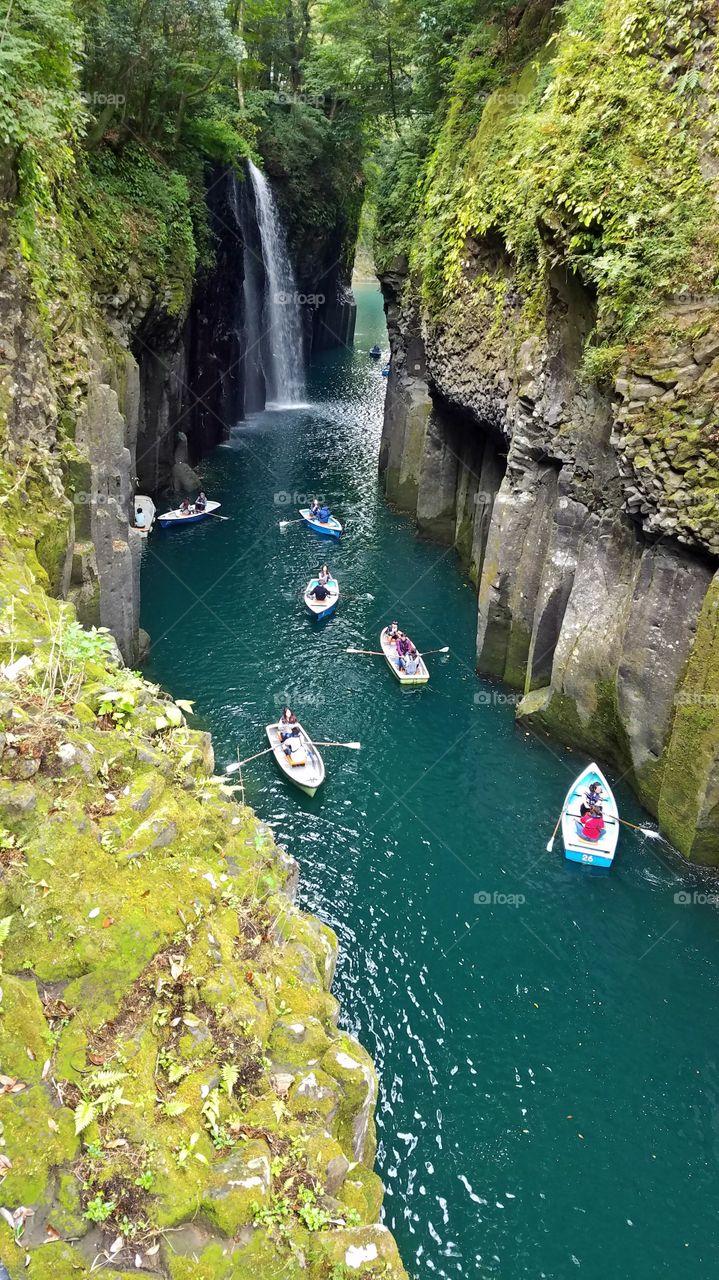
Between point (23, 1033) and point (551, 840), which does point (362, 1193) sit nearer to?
point (23, 1033)

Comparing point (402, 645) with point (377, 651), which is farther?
point (377, 651)

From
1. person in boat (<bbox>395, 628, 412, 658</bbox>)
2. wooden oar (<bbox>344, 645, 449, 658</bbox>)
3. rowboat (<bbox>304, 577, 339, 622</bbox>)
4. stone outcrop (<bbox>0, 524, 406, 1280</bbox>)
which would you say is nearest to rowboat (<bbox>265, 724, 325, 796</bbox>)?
person in boat (<bbox>395, 628, 412, 658</bbox>)

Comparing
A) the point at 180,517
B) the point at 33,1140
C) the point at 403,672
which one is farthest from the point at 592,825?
the point at 180,517

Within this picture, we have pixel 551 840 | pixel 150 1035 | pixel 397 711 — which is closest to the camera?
pixel 150 1035

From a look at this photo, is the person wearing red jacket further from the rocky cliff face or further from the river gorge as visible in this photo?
the rocky cliff face

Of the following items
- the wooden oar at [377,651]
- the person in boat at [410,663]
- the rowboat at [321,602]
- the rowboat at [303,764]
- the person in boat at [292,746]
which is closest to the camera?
the rowboat at [303,764]

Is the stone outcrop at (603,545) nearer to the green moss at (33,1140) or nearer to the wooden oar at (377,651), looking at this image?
the wooden oar at (377,651)

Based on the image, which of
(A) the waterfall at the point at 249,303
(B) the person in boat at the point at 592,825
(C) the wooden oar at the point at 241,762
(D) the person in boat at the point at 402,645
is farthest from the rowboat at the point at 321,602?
(A) the waterfall at the point at 249,303
